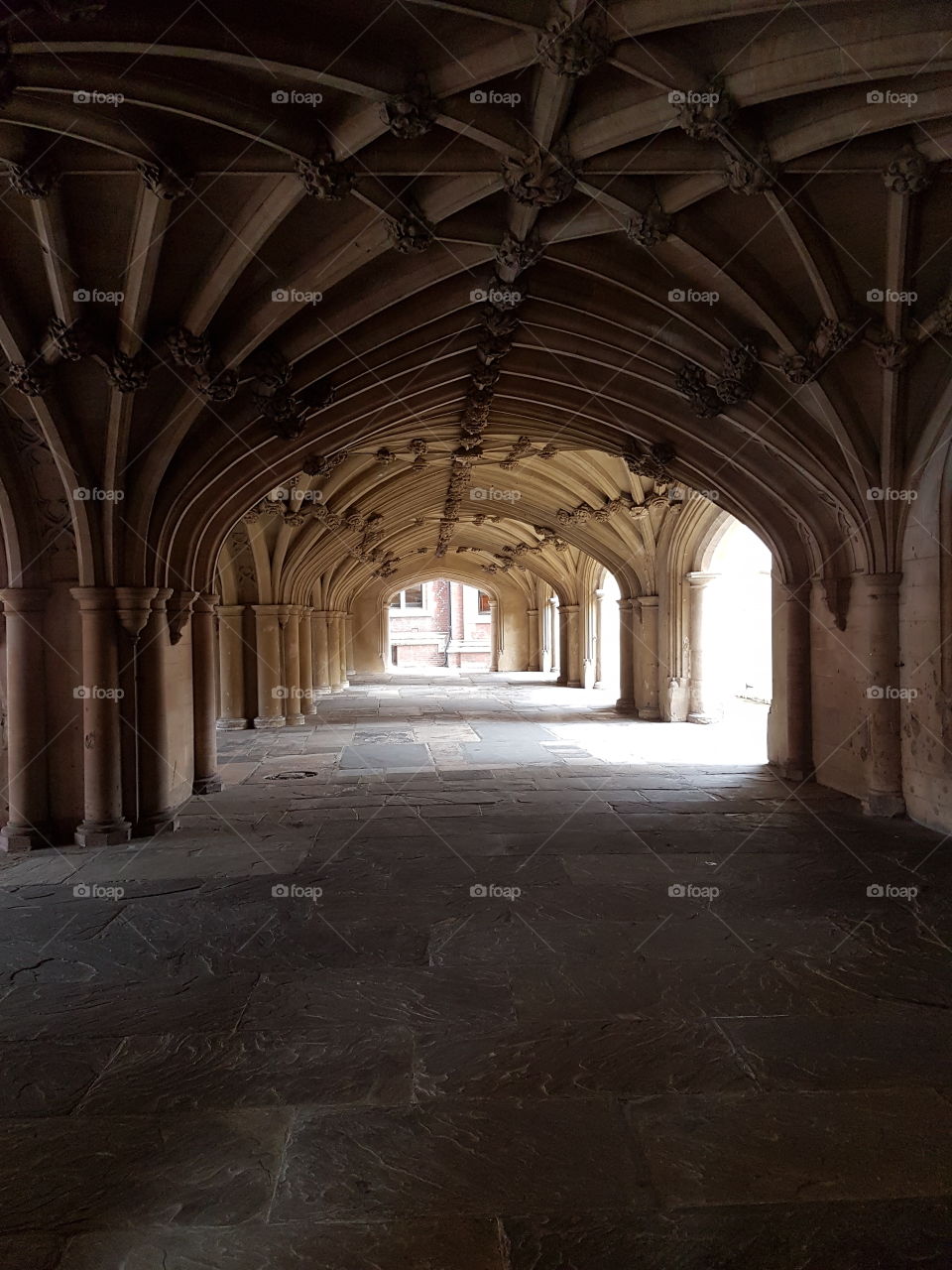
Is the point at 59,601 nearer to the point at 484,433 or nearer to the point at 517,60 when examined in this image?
the point at 517,60

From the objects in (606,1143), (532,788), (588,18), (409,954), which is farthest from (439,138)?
(532,788)

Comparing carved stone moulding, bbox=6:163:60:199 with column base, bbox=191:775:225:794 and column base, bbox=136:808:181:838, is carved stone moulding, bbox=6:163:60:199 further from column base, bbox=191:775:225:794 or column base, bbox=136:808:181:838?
column base, bbox=191:775:225:794

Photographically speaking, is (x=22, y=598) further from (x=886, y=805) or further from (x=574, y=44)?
(x=886, y=805)

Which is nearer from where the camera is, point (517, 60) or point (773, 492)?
point (517, 60)

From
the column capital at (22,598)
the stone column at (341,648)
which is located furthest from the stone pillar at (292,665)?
the stone column at (341,648)

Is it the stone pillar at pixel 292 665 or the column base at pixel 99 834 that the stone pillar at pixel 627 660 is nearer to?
the stone pillar at pixel 292 665

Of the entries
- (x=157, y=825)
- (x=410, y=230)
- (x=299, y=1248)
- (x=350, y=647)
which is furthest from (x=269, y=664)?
(x=350, y=647)

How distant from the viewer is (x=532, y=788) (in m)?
8.39

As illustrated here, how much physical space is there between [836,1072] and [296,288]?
5419mm

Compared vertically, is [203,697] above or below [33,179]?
below

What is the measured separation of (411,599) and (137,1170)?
40.0m

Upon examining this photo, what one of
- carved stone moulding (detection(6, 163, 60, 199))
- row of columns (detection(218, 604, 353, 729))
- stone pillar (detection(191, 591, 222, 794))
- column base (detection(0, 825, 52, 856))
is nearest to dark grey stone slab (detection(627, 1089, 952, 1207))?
carved stone moulding (detection(6, 163, 60, 199))

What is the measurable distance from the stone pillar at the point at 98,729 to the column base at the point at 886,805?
624 centimetres

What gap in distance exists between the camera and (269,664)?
1483 cm
